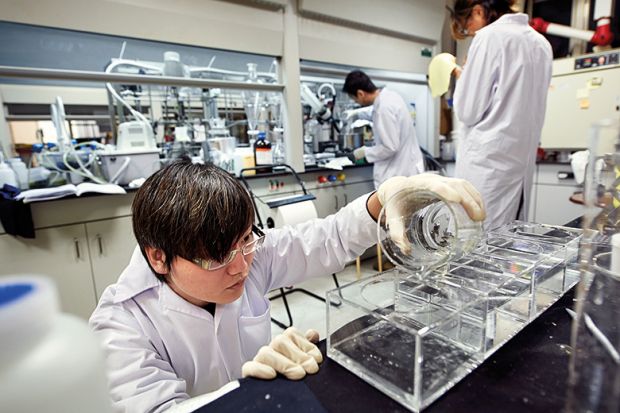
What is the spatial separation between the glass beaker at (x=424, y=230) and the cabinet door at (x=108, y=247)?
173 cm

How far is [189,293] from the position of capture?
78cm

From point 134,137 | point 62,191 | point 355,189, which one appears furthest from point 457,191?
point 355,189

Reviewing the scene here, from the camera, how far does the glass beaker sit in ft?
2.34

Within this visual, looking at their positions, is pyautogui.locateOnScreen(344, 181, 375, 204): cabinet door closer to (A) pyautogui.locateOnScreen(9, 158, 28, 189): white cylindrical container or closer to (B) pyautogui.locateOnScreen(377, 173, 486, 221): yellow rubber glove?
(A) pyautogui.locateOnScreen(9, 158, 28, 189): white cylindrical container

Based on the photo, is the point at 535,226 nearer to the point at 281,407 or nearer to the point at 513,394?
the point at 513,394

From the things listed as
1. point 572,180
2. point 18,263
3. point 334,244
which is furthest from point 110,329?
point 572,180

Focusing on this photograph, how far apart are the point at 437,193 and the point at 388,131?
2.26m

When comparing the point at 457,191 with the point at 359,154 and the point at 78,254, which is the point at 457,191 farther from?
the point at 359,154

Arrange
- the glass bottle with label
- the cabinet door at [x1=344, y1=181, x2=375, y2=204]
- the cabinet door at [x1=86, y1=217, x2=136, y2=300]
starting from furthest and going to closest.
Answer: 1. the cabinet door at [x1=344, y1=181, x2=375, y2=204]
2. the glass bottle with label
3. the cabinet door at [x1=86, y1=217, x2=136, y2=300]

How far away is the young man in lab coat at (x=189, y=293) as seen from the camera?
2.06 ft

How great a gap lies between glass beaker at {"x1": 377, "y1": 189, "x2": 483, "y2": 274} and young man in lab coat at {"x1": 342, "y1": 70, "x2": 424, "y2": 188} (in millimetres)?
2035

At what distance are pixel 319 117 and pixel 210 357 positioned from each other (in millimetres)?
2840

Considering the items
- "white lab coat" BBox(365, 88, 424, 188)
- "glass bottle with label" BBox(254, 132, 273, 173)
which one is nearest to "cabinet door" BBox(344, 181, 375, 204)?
"white lab coat" BBox(365, 88, 424, 188)

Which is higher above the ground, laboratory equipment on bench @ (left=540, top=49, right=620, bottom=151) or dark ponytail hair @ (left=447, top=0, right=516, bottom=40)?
dark ponytail hair @ (left=447, top=0, right=516, bottom=40)
